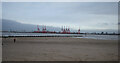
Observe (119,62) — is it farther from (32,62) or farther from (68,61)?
(32,62)

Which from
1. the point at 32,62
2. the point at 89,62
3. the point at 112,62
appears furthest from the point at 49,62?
the point at 112,62

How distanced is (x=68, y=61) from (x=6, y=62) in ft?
14.5

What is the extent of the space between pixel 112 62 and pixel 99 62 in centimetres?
96

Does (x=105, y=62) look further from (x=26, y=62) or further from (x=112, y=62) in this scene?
(x=26, y=62)

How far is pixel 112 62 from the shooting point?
7.23m

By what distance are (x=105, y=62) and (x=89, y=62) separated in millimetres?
1224

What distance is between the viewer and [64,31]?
174750mm

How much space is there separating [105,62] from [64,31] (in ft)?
550

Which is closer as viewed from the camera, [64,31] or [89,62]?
[89,62]

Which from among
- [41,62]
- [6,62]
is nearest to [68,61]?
[41,62]

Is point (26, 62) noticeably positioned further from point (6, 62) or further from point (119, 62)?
point (119, 62)

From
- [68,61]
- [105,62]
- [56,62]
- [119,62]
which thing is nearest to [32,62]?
[56,62]

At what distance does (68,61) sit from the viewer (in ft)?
24.0

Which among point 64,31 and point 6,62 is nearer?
point 6,62
